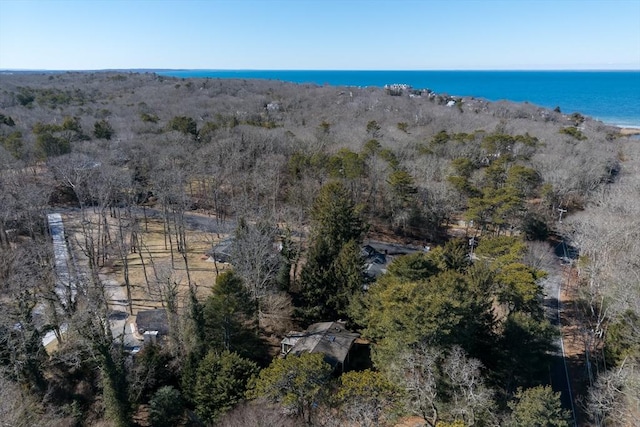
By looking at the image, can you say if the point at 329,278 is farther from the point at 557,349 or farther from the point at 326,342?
the point at 557,349

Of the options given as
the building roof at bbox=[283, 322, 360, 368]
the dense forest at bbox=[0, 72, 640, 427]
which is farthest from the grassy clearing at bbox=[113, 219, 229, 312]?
the building roof at bbox=[283, 322, 360, 368]

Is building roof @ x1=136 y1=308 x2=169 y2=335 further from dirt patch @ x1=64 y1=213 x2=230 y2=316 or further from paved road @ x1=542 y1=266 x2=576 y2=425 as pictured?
paved road @ x1=542 y1=266 x2=576 y2=425

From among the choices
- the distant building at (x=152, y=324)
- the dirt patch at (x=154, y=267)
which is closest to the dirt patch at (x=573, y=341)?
the dirt patch at (x=154, y=267)

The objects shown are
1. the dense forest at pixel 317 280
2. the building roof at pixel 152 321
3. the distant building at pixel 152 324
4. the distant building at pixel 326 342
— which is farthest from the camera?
the building roof at pixel 152 321

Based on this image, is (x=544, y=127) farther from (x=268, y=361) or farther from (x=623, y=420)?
(x=268, y=361)

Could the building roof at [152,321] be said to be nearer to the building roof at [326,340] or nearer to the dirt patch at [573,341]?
the building roof at [326,340]

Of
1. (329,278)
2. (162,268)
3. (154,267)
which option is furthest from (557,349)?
(162,268)

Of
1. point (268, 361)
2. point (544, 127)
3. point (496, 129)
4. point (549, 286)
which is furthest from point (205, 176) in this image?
point (544, 127)
